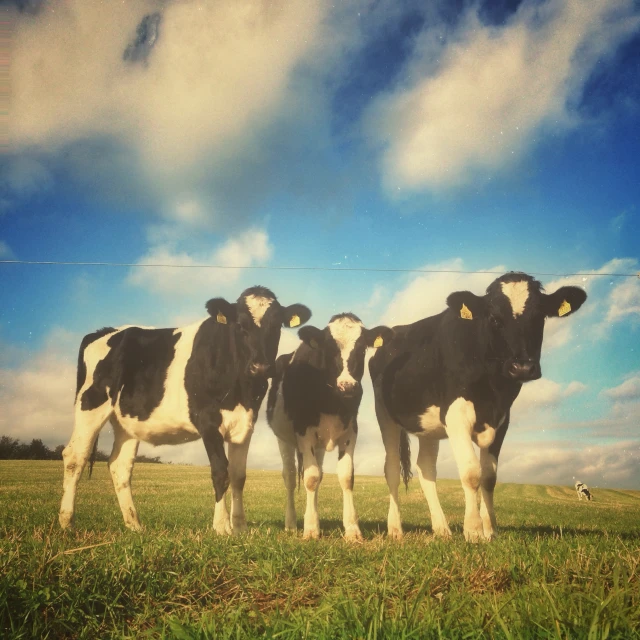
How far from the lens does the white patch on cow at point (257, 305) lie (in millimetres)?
9367

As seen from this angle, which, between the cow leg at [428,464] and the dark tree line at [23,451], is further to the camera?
the dark tree line at [23,451]

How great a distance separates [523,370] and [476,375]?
27.7 inches

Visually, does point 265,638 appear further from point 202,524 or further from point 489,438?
point 202,524

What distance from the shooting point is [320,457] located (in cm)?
955

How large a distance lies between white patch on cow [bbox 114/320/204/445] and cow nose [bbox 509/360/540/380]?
189 inches

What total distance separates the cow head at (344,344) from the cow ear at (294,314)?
9.8 inches

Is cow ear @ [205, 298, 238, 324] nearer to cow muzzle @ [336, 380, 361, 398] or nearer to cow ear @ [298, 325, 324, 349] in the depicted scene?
cow ear @ [298, 325, 324, 349]

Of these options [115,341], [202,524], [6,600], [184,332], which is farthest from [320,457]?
[6,600]

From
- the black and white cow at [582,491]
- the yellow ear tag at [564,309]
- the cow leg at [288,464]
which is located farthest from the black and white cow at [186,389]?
the black and white cow at [582,491]

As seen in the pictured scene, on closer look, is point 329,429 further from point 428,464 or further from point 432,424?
point 428,464

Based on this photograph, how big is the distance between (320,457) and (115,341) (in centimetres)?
422

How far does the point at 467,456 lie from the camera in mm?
8180

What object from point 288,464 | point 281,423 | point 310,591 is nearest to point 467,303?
point 281,423

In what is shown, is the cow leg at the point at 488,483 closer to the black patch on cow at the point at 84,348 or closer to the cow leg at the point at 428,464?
the cow leg at the point at 428,464
